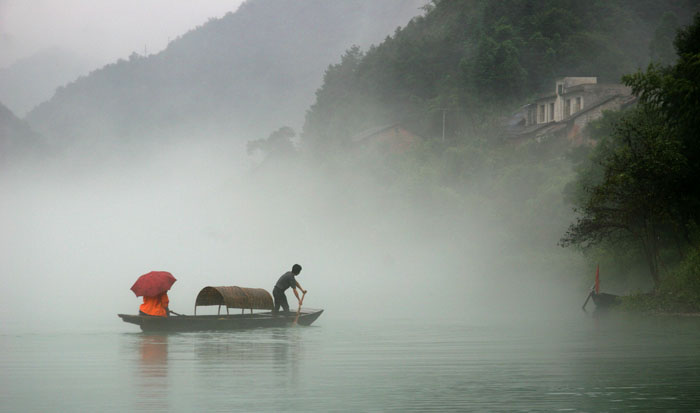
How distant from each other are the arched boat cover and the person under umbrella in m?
1.26

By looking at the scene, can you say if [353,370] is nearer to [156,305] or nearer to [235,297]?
[156,305]

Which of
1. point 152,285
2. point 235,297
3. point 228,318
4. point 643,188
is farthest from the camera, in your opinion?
point 643,188

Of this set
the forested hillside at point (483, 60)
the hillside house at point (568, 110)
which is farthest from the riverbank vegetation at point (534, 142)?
the hillside house at point (568, 110)

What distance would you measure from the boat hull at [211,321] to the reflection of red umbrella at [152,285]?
2.58ft

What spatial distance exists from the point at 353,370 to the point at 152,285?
10.5 meters

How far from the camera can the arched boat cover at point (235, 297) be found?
32.2 metres

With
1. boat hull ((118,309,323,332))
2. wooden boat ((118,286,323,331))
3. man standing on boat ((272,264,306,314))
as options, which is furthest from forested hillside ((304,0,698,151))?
boat hull ((118,309,323,332))

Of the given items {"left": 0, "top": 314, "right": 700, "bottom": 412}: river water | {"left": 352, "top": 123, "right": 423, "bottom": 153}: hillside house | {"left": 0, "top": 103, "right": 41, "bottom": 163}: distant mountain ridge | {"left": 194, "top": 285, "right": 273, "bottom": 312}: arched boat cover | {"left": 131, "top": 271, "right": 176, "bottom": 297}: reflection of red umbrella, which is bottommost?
{"left": 0, "top": 314, "right": 700, "bottom": 412}: river water

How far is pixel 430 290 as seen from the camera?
69.1 m

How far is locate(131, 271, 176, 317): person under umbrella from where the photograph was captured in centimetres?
3045

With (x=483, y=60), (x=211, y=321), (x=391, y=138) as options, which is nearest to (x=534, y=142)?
(x=483, y=60)

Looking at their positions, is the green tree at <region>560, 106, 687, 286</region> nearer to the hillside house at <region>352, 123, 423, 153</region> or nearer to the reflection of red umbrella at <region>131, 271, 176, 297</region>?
the reflection of red umbrella at <region>131, 271, 176, 297</region>

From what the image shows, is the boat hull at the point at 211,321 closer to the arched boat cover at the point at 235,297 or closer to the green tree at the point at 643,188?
the arched boat cover at the point at 235,297

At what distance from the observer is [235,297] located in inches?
1281
